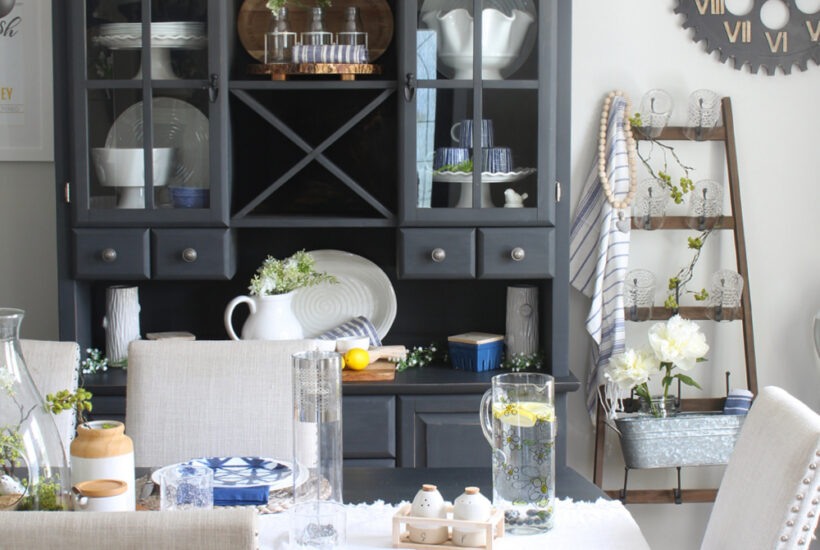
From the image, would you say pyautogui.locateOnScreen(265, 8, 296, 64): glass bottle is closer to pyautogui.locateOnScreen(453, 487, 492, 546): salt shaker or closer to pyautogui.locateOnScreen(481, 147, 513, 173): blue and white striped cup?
pyautogui.locateOnScreen(481, 147, 513, 173): blue and white striped cup

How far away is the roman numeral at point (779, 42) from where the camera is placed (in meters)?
2.82

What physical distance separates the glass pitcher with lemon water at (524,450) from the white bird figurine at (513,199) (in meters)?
1.13

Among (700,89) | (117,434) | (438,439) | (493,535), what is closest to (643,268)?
(700,89)

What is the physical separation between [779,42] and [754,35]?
0.25ft

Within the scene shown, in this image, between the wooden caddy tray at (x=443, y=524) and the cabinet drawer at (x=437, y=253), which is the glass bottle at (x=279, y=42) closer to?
the cabinet drawer at (x=437, y=253)

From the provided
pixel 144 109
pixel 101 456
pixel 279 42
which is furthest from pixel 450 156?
pixel 101 456

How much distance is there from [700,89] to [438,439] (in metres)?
1.28

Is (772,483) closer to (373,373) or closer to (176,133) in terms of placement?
(373,373)

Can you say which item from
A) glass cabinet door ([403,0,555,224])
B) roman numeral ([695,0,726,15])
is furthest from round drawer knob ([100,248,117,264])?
roman numeral ([695,0,726,15])

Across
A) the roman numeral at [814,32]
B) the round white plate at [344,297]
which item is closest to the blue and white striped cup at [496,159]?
the round white plate at [344,297]

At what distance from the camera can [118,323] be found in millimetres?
2625

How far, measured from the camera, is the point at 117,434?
1.34 metres

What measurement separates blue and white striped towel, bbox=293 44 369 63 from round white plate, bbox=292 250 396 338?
21.7 inches

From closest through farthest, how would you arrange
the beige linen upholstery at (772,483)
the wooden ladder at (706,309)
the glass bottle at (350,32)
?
the beige linen upholstery at (772,483) < the glass bottle at (350,32) < the wooden ladder at (706,309)
